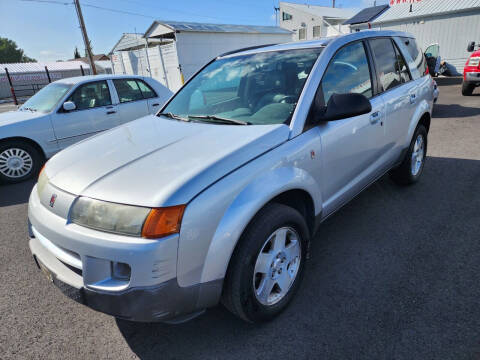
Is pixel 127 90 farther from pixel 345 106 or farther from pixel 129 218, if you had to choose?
pixel 129 218

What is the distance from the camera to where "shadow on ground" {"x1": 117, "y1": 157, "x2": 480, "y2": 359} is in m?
2.03

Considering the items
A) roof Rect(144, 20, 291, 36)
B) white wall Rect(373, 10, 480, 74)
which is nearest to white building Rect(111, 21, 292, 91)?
roof Rect(144, 20, 291, 36)

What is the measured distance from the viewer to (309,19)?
33.1 meters

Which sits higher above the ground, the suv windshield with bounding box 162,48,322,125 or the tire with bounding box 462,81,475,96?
the suv windshield with bounding box 162,48,322,125

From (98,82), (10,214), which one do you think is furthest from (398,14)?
(10,214)

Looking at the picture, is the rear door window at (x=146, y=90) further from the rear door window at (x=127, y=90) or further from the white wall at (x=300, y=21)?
the white wall at (x=300, y=21)

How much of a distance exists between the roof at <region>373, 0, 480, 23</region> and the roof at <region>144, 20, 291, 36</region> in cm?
732

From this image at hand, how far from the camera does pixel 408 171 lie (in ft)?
13.2

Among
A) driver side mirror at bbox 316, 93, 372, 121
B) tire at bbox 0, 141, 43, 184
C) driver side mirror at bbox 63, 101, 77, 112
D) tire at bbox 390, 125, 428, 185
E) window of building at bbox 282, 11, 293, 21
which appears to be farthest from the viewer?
window of building at bbox 282, 11, 293, 21

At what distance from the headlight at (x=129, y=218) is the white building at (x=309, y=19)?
32.1 metres

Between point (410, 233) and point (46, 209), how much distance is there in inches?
120

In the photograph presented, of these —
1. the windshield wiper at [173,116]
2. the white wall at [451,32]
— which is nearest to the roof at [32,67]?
the white wall at [451,32]

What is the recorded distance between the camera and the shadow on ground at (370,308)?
2.03m

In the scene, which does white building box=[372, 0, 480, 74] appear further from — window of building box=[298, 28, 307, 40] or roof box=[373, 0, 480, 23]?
window of building box=[298, 28, 307, 40]
